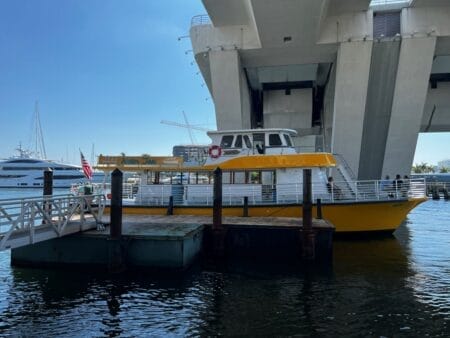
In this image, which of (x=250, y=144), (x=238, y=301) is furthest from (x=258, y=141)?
(x=238, y=301)

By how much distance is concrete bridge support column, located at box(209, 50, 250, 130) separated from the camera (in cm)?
2444

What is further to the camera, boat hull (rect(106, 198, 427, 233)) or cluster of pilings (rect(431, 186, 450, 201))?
cluster of pilings (rect(431, 186, 450, 201))

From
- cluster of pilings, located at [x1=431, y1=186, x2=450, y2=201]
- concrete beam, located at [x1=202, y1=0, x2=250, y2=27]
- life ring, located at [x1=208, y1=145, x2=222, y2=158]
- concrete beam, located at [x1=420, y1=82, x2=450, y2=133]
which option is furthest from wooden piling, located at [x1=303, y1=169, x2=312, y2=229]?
cluster of pilings, located at [x1=431, y1=186, x2=450, y2=201]

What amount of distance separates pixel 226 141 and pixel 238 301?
10659mm

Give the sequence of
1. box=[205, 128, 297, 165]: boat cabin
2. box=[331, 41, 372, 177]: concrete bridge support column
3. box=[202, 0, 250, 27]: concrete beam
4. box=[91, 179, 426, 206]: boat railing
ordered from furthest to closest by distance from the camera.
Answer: box=[331, 41, 372, 177]: concrete bridge support column < box=[202, 0, 250, 27]: concrete beam < box=[205, 128, 297, 165]: boat cabin < box=[91, 179, 426, 206]: boat railing

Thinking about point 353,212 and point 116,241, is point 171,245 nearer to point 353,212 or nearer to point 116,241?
point 116,241

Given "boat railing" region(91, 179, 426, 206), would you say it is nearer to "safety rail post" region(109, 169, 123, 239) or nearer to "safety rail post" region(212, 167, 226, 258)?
"safety rail post" region(212, 167, 226, 258)

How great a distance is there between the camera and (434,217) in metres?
24.6

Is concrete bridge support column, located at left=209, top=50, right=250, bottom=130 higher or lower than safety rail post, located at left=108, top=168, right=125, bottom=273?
higher

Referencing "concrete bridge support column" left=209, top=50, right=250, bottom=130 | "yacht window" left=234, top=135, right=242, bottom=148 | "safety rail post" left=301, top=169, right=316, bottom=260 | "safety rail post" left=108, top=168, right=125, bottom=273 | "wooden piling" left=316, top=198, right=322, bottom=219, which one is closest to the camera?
"safety rail post" left=108, top=168, right=125, bottom=273

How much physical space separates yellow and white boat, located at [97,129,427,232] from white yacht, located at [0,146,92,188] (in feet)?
201

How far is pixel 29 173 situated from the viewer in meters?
73.5

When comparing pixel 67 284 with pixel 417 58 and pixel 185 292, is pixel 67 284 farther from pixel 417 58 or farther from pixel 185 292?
pixel 417 58

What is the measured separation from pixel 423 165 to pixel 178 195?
119810mm
